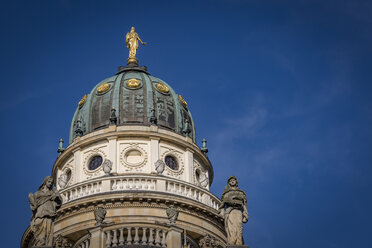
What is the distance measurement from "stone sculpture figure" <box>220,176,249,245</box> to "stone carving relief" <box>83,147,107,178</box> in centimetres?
2402

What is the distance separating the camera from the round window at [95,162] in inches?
2345

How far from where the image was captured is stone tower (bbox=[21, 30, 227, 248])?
5394 centimetres

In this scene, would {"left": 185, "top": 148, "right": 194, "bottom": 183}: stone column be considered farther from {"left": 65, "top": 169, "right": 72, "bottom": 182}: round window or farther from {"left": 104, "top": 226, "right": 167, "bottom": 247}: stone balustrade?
{"left": 65, "top": 169, "right": 72, "bottom": 182}: round window

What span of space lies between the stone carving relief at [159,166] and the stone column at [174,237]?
6487 mm

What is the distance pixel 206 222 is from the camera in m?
57.1

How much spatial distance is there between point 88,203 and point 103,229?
3057mm

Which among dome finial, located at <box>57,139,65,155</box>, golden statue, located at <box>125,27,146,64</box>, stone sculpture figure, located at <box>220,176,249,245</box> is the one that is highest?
golden statue, located at <box>125,27,146,64</box>

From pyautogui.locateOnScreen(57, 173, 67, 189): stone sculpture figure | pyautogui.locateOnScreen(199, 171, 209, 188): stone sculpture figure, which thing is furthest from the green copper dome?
pyautogui.locateOnScreen(57, 173, 67, 189): stone sculpture figure

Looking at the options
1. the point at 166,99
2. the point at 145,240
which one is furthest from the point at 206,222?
the point at 166,99

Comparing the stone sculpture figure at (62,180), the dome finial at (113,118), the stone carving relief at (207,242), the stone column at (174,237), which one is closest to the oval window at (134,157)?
the dome finial at (113,118)

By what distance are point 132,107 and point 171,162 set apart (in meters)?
5.02

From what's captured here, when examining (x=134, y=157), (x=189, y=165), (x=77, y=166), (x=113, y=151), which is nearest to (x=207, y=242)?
(x=189, y=165)

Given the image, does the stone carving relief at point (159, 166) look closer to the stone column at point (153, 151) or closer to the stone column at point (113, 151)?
the stone column at point (153, 151)

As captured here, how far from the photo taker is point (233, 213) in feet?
117
